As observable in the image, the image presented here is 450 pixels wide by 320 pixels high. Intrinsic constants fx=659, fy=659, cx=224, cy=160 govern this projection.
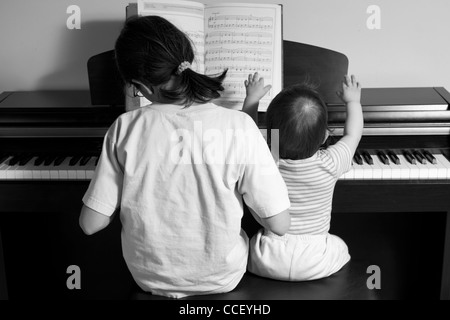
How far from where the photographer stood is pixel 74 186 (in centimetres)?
218

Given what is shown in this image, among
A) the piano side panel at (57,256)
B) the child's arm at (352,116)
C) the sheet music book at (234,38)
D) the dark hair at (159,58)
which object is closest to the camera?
the dark hair at (159,58)

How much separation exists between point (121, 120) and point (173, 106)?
0.43 ft

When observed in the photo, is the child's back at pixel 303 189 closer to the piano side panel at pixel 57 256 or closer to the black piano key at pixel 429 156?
the black piano key at pixel 429 156

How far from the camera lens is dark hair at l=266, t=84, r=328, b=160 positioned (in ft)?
5.80

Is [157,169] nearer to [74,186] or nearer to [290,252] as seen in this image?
[290,252]

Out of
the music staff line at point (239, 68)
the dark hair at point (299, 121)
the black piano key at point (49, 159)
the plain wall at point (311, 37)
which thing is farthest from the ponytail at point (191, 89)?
the plain wall at point (311, 37)

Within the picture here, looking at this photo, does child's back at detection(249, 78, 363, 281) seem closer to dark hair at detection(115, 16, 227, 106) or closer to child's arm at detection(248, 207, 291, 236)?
child's arm at detection(248, 207, 291, 236)

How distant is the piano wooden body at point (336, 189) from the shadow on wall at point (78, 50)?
0.09m

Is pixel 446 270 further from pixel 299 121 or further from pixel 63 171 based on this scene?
pixel 63 171

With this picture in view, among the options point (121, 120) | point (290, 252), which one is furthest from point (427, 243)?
point (121, 120)

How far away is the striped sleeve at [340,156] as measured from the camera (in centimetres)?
186

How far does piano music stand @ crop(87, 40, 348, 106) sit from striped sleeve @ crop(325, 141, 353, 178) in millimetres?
421

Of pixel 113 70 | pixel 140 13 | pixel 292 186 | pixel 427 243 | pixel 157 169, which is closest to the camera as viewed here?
pixel 157 169

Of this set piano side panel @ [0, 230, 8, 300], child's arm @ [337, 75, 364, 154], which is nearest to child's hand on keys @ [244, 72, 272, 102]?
child's arm @ [337, 75, 364, 154]
